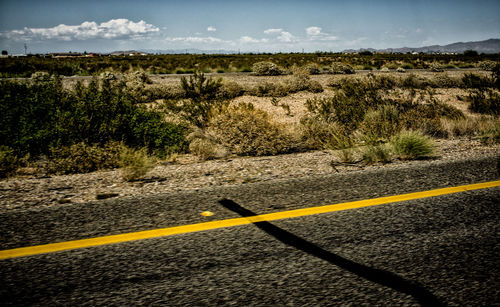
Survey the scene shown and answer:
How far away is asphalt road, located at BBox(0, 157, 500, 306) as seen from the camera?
1.90 m

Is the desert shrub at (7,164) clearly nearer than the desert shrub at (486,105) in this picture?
Yes

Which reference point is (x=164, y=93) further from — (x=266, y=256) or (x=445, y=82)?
(x=445, y=82)

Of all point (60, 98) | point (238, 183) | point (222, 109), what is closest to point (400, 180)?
point (238, 183)

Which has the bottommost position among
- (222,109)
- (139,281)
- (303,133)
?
(139,281)

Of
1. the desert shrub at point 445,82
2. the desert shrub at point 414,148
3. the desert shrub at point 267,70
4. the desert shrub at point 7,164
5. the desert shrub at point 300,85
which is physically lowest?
the desert shrub at point 7,164

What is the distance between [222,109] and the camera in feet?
28.3

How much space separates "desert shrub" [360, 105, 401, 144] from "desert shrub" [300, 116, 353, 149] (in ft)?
1.68

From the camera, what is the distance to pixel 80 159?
18.1ft

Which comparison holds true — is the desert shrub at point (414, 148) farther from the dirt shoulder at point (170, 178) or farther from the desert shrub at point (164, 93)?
the desert shrub at point (164, 93)

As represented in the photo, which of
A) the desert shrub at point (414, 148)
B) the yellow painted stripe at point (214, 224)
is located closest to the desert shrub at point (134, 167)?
the yellow painted stripe at point (214, 224)

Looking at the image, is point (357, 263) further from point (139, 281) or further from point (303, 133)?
point (303, 133)

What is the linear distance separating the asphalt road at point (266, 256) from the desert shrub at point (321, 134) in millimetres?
3926

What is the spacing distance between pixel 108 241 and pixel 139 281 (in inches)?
26.8

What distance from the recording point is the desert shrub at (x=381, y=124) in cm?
763
